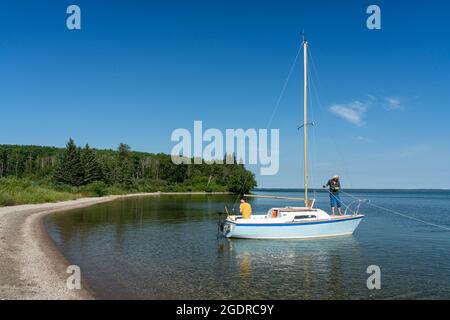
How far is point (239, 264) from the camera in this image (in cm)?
1884

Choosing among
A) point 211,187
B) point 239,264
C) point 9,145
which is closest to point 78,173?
point 211,187

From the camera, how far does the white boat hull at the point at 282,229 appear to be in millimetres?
25703

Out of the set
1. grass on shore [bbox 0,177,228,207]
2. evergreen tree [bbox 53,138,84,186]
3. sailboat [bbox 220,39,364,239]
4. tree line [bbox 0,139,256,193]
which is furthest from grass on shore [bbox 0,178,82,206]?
sailboat [bbox 220,39,364,239]

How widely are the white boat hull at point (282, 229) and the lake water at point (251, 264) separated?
0.52m

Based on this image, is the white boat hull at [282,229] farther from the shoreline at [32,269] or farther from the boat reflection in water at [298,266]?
the shoreline at [32,269]

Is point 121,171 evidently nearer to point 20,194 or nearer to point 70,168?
point 70,168

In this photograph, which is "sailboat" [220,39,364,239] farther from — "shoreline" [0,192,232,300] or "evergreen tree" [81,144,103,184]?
"evergreen tree" [81,144,103,184]

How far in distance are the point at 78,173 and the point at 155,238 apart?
7179 centimetres

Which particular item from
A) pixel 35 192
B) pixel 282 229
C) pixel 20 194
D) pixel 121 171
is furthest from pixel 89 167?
pixel 282 229

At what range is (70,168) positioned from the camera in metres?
90.3

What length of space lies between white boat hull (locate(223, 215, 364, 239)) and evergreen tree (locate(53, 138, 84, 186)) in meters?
73.8

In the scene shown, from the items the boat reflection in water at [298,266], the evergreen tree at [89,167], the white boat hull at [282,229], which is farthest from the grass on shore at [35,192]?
the boat reflection in water at [298,266]

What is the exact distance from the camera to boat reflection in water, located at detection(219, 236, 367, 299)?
1425cm
